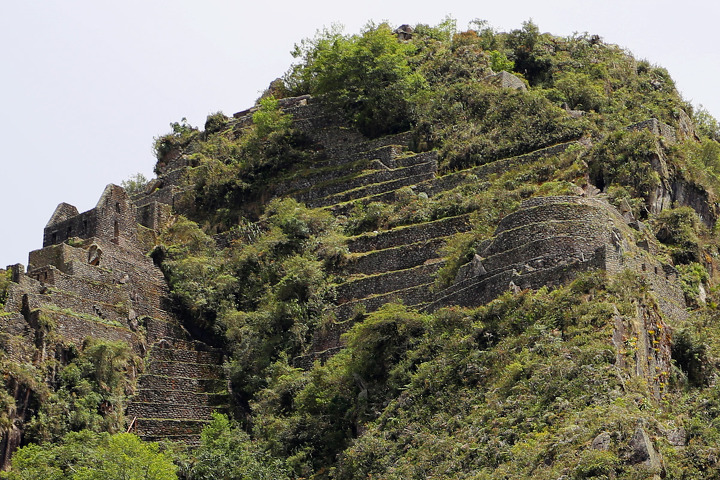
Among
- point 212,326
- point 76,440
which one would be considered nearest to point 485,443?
point 76,440

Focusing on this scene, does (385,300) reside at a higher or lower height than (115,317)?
lower

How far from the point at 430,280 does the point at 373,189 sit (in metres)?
8.76

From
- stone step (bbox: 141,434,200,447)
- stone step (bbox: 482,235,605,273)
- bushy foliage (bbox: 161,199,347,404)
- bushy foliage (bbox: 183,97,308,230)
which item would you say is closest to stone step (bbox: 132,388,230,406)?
bushy foliage (bbox: 161,199,347,404)

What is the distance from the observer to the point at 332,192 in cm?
6284

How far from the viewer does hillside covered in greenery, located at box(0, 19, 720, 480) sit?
42938 millimetres

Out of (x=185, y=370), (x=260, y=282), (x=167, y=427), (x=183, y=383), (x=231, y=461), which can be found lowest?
(x=231, y=461)

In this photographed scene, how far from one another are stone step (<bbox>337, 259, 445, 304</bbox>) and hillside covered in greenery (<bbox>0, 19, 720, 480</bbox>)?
0.29 ft

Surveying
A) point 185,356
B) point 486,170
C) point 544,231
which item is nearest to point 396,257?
point 486,170

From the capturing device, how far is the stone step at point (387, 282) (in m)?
53.8

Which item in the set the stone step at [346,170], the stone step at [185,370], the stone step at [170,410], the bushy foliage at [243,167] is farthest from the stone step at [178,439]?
the stone step at [346,170]

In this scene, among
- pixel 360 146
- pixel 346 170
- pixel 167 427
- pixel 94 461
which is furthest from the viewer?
pixel 360 146

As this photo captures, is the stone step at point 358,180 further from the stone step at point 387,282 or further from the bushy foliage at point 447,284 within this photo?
the stone step at point 387,282

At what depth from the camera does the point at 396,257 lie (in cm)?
5588

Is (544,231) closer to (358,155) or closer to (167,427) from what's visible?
(167,427)
